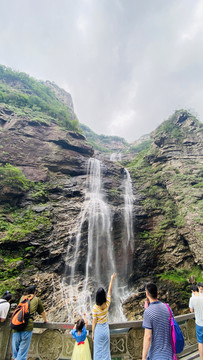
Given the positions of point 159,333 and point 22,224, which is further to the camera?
point 22,224

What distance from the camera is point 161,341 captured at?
6.87 feet

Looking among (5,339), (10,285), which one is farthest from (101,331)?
(10,285)

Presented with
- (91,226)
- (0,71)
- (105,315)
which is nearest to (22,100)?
(0,71)

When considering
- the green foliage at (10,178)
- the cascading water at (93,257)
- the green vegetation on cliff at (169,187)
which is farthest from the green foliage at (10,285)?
the green vegetation on cliff at (169,187)

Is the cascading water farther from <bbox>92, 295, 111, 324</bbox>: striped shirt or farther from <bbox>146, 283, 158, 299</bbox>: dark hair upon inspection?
<bbox>146, 283, 158, 299</bbox>: dark hair

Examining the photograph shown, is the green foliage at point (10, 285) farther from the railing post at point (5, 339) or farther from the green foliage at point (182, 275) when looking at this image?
the green foliage at point (182, 275)

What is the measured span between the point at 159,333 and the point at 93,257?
34.5 feet

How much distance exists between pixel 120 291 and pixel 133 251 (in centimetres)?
285

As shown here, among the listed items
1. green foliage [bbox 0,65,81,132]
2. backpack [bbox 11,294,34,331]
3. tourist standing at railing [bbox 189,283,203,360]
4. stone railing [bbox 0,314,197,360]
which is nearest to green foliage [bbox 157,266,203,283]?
tourist standing at railing [bbox 189,283,203,360]

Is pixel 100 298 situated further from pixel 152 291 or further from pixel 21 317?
pixel 21 317

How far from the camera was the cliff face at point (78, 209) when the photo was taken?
9.79m

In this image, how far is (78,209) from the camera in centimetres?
1434

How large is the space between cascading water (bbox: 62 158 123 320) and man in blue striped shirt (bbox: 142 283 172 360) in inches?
325

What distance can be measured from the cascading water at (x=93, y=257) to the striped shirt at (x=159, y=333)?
27.2 ft
